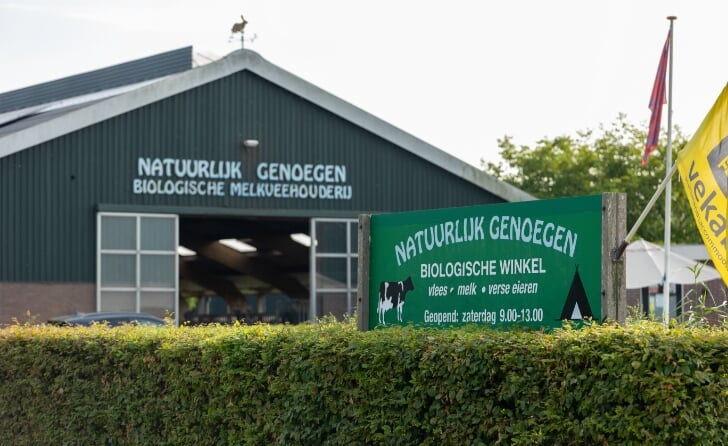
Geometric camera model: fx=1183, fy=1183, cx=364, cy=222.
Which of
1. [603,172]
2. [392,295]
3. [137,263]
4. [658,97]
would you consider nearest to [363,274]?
[392,295]

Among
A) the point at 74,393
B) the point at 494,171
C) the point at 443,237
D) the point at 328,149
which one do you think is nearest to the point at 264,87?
Answer: the point at 328,149

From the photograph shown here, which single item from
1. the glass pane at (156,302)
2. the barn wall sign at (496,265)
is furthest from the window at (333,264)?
the barn wall sign at (496,265)

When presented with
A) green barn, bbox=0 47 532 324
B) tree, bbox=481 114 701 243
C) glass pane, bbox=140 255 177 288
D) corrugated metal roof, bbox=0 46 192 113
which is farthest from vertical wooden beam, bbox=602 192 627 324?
tree, bbox=481 114 701 243

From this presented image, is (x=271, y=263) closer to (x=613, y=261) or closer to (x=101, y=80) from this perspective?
(x=101, y=80)

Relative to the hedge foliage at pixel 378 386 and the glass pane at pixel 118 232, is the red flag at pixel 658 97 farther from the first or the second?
the hedge foliage at pixel 378 386

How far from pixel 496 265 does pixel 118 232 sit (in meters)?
21.8

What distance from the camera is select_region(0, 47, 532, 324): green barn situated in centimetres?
2822

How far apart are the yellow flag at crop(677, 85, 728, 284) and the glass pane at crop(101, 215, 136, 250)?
22708 millimetres

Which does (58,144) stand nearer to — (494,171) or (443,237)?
(443,237)

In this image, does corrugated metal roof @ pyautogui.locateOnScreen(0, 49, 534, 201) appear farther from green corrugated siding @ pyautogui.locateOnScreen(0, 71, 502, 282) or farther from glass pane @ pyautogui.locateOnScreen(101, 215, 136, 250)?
glass pane @ pyautogui.locateOnScreen(101, 215, 136, 250)

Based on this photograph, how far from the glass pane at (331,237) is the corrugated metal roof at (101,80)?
724cm

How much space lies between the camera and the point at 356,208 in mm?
32375

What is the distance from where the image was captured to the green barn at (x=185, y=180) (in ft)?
92.6

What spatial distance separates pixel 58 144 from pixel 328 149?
24.0ft
